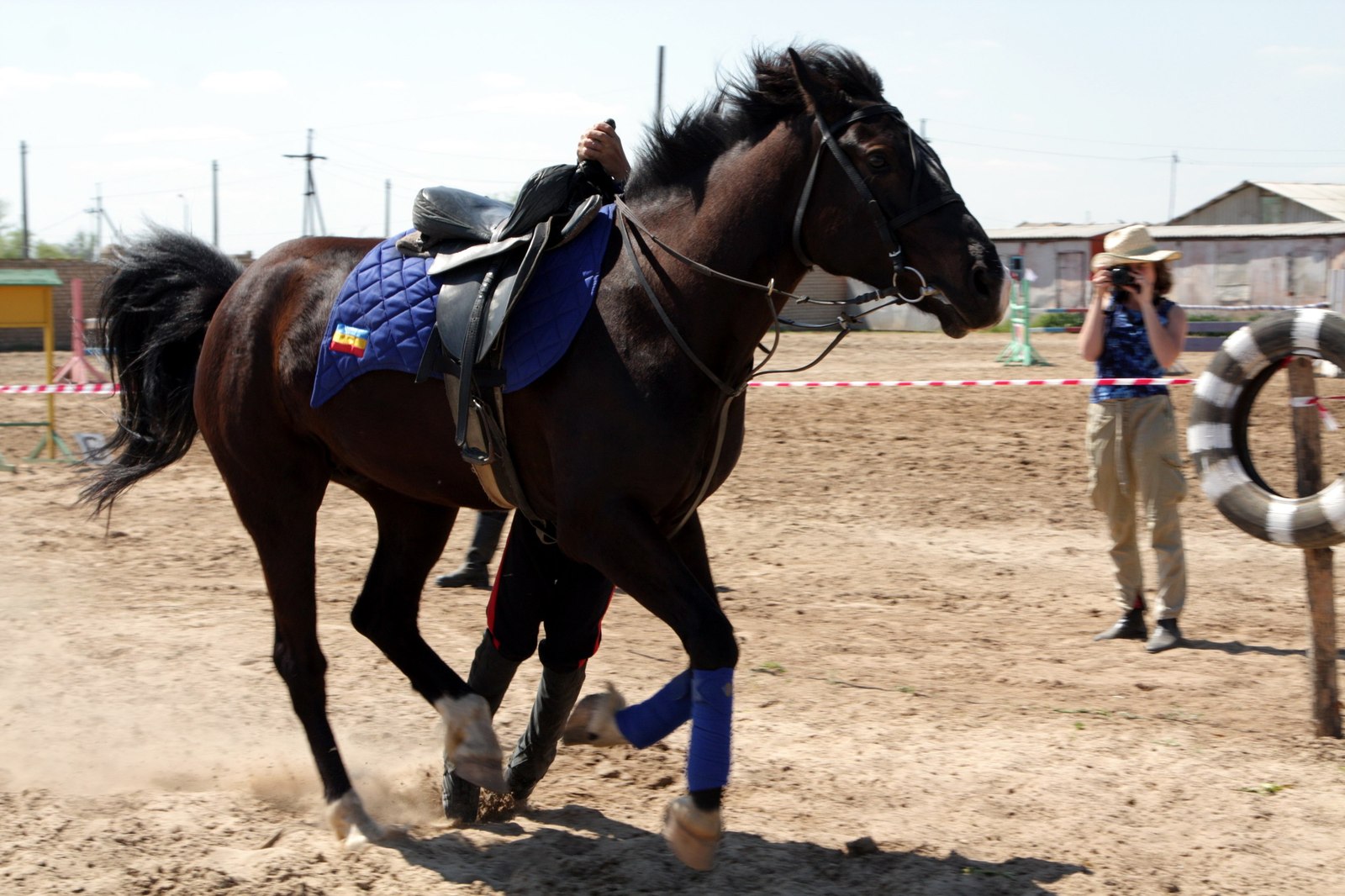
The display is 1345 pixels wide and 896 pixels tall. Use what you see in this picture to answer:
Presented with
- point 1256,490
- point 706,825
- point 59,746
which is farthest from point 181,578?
point 1256,490

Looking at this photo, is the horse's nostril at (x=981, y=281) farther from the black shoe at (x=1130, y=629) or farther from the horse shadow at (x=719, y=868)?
the black shoe at (x=1130, y=629)

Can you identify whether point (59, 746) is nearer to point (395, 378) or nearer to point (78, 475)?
point (78, 475)

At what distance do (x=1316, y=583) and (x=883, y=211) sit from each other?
8.44 ft

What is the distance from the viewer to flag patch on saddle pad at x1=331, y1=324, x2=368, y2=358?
12.9 feet

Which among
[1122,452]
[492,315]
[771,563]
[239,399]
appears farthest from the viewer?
[771,563]

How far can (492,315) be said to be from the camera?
3.65 meters

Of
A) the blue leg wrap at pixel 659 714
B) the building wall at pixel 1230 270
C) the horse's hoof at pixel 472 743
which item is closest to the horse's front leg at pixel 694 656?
the blue leg wrap at pixel 659 714

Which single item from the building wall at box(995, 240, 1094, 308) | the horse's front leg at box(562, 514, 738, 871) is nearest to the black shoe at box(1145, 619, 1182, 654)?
the horse's front leg at box(562, 514, 738, 871)

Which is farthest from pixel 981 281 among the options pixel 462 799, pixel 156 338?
pixel 156 338

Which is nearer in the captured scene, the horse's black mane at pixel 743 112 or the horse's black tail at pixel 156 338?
the horse's black mane at pixel 743 112

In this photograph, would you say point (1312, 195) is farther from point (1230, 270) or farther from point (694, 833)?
point (694, 833)

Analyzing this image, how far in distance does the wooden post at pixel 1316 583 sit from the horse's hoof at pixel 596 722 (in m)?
2.67

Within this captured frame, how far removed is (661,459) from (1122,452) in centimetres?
372

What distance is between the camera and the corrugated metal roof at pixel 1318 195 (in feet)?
127
